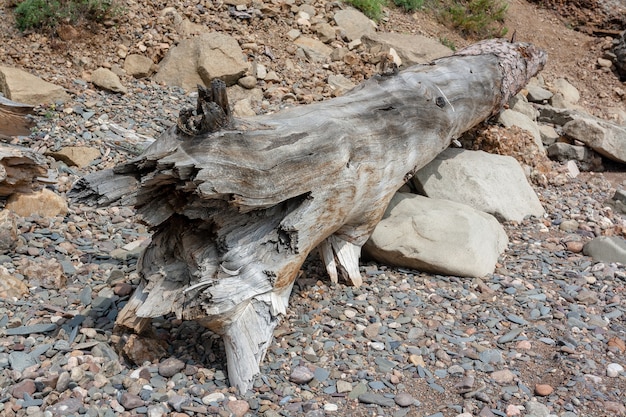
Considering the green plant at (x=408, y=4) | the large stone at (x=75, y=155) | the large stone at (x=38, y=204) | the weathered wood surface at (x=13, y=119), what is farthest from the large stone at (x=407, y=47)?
the large stone at (x=38, y=204)

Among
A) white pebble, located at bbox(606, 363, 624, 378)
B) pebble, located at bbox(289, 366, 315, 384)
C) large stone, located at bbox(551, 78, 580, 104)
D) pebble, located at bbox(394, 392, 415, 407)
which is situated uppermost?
pebble, located at bbox(394, 392, 415, 407)

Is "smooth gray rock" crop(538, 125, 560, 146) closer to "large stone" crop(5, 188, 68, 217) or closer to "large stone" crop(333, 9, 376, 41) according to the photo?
"large stone" crop(333, 9, 376, 41)

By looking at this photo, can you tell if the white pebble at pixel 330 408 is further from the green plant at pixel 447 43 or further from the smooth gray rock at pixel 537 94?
the green plant at pixel 447 43

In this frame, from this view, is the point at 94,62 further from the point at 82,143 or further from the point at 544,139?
the point at 544,139

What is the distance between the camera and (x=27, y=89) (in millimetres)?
6086

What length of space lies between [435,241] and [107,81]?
167 inches

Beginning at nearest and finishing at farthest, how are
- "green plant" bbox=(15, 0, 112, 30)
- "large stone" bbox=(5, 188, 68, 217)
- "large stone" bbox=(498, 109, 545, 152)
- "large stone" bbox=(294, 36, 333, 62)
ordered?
"large stone" bbox=(5, 188, 68, 217) → "large stone" bbox=(498, 109, 545, 152) → "green plant" bbox=(15, 0, 112, 30) → "large stone" bbox=(294, 36, 333, 62)

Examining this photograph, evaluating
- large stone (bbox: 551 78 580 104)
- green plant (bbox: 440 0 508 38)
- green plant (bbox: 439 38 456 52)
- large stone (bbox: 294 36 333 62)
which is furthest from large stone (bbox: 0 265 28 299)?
green plant (bbox: 440 0 508 38)

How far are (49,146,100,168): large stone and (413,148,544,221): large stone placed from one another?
10.0ft

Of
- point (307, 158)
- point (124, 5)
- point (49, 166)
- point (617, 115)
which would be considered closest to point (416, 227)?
point (307, 158)

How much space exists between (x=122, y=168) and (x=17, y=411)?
125 centimetres

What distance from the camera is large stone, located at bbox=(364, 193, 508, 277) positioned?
14.5ft

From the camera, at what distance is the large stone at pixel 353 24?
8.80 metres

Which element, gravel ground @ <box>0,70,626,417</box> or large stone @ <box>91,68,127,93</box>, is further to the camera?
large stone @ <box>91,68,127,93</box>
